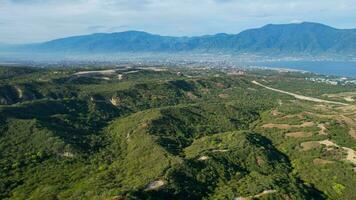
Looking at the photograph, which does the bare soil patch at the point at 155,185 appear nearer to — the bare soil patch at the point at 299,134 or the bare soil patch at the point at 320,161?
the bare soil patch at the point at 320,161

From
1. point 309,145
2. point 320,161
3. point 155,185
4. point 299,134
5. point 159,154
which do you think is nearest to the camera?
point 155,185

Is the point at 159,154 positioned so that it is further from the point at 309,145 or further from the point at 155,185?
the point at 309,145

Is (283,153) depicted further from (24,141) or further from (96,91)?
(96,91)

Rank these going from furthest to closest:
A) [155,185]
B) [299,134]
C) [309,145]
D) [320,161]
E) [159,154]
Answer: [299,134]
[309,145]
[320,161]
[159,154]
[155,185]

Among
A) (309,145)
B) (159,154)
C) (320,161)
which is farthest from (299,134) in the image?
(159,154)

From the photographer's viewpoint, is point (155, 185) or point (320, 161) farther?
point (320, 161)

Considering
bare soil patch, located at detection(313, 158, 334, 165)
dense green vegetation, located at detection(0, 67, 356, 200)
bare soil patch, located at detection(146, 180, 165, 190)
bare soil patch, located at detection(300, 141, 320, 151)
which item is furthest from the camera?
bare soil patch, located at detection(300, 141, 320, 151)

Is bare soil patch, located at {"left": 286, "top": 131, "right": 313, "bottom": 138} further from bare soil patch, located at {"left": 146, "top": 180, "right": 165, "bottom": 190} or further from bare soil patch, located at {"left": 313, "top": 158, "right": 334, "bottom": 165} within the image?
bare soil patch, located at {"left": 146, "top": 180, "right": 165, "bottom": 190}

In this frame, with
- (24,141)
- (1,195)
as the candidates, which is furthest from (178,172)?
(24,141)

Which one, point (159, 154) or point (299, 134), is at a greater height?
point (159, 154)

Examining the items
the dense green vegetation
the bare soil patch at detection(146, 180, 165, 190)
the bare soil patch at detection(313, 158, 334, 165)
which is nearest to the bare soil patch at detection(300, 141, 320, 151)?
the dense green vegetation
